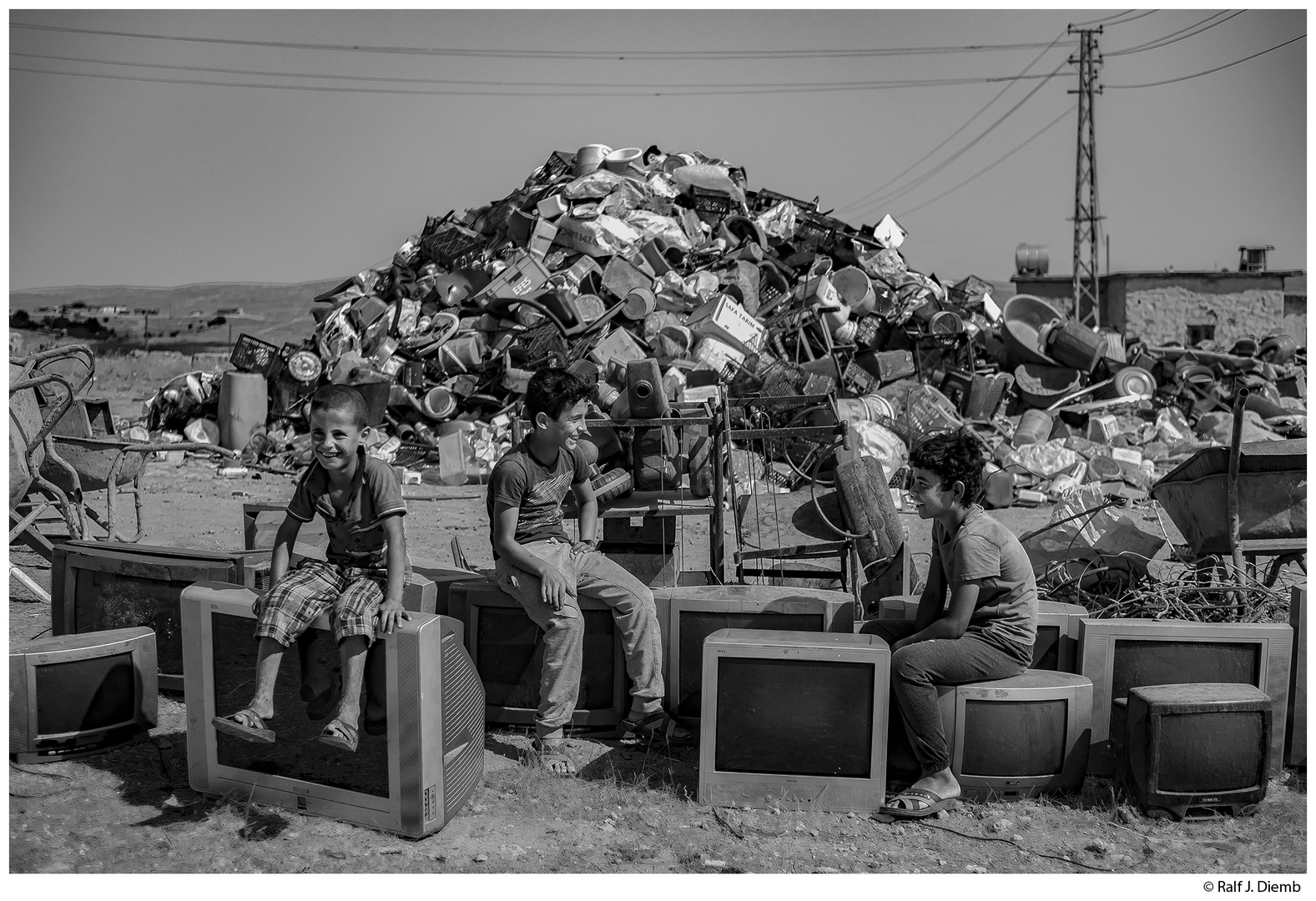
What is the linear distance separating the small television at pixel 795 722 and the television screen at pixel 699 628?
0.35m

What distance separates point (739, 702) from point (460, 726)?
2.78ft

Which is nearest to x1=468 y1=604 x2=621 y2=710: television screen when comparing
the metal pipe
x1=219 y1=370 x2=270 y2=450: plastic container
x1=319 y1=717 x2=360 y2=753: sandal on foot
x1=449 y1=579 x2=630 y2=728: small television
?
x1=449 y1=579 x2=630 y2=728: small television

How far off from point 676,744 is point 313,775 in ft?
4.26

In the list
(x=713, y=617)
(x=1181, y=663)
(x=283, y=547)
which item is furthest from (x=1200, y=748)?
(x=283, y=547)

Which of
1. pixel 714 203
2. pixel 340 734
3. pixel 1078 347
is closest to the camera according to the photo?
pixel 340 734

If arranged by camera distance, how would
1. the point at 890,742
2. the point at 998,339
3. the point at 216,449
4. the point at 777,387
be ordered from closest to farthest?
the point at 890,742 → the point at 216,449 → the point at 777,387 → the point at 998,339

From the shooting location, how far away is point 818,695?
133 inches

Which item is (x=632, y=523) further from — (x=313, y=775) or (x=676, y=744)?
A: (x=313, y=775)

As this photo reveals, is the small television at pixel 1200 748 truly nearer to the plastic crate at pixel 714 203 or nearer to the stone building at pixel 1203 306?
the plastic crate at pixel 714 203

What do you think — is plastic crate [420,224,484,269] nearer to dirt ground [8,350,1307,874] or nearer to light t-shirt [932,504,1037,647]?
dirt ground [8,350,1307,874]

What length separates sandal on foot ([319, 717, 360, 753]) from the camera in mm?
2939

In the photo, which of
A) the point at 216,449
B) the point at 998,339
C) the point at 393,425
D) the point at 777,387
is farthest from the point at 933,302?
the point at 216,449

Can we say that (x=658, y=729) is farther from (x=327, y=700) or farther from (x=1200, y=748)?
(x=1200, y=748)

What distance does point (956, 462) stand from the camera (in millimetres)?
3420
